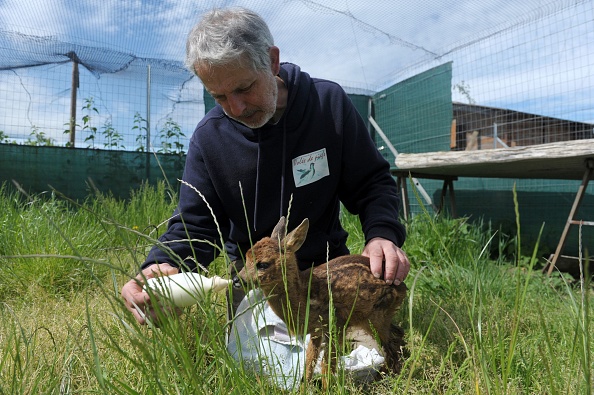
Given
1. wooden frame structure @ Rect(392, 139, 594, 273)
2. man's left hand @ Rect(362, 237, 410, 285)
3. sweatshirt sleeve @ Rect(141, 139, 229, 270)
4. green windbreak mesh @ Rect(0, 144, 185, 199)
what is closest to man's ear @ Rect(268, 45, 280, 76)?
sweatshirt sleeve @ Rect(141, 139, 229, 270)

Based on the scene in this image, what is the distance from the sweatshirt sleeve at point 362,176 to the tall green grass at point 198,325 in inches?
21.2

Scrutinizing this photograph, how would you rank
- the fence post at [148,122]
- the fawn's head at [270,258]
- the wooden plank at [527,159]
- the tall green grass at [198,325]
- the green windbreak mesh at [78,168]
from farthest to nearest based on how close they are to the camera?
the fence post at [148,122], the green windbreak mesh at [78,168], the wooden plank at [527,159], the fawn's head at [270,258], the tall green grass at [198,325]

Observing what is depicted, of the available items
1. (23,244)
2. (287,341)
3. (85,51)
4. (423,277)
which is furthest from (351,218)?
(85,51)

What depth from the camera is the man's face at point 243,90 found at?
7.11 ft

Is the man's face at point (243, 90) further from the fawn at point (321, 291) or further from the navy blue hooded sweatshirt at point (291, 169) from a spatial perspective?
the fawn at point (321, 291)

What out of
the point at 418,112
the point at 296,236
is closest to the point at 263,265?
the point at 296,236

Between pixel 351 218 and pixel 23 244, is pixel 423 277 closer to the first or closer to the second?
pixel 351 218

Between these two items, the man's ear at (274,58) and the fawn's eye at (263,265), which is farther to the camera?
the man's ear at (274,58)

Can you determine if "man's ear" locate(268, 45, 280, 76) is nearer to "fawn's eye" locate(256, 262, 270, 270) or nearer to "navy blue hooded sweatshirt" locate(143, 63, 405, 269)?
"navy blue hooded sweatshirt" locate(143, 63, 405, 269)

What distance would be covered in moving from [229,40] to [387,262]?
4.17 ft

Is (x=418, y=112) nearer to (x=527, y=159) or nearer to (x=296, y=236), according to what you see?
(x=527, y=159)

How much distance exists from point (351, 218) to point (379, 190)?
9.15 feet

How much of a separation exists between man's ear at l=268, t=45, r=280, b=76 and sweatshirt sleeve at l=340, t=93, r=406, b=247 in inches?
20.7

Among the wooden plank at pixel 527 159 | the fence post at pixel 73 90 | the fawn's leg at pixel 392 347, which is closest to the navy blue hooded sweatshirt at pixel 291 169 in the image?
the fawn's leg at pixel 392 347
